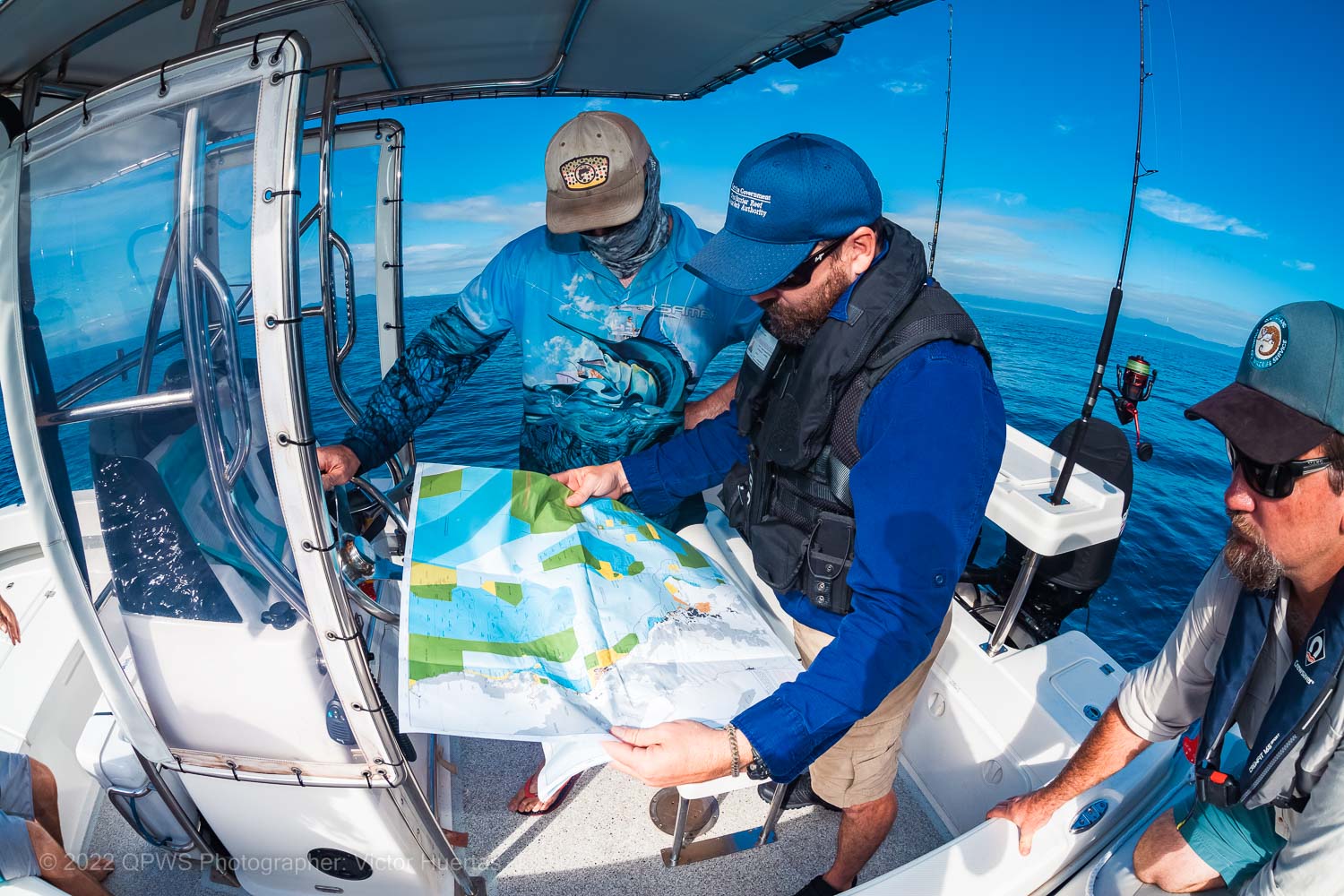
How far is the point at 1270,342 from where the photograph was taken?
126 centimetres

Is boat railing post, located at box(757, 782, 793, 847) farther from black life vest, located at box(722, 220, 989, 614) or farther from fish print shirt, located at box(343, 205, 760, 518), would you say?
fish print shirt, located at box(343, 205, 760, 518)

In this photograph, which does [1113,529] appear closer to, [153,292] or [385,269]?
[153,292]

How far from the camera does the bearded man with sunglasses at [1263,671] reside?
3.89 ft

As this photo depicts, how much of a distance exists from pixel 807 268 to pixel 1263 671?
1.26 metres

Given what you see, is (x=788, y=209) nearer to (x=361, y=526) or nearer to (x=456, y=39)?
(x=456, y=39)

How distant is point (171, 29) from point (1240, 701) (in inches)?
107

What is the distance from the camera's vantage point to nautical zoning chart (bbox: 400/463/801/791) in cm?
116

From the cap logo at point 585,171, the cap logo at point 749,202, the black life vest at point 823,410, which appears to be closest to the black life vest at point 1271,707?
the black life vest at point 823,410

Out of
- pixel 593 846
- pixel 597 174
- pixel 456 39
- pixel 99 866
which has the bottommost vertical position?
pixel 99 866

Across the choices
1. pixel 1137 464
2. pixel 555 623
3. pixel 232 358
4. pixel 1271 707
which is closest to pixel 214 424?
pixel 232 358

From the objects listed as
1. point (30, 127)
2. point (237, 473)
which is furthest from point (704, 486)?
point (30, 127)

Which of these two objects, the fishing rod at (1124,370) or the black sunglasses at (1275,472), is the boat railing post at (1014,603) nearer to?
the fishing rod at (1124,370)

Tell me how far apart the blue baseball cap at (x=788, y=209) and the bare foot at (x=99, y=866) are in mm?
2397

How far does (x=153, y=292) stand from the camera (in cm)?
112
